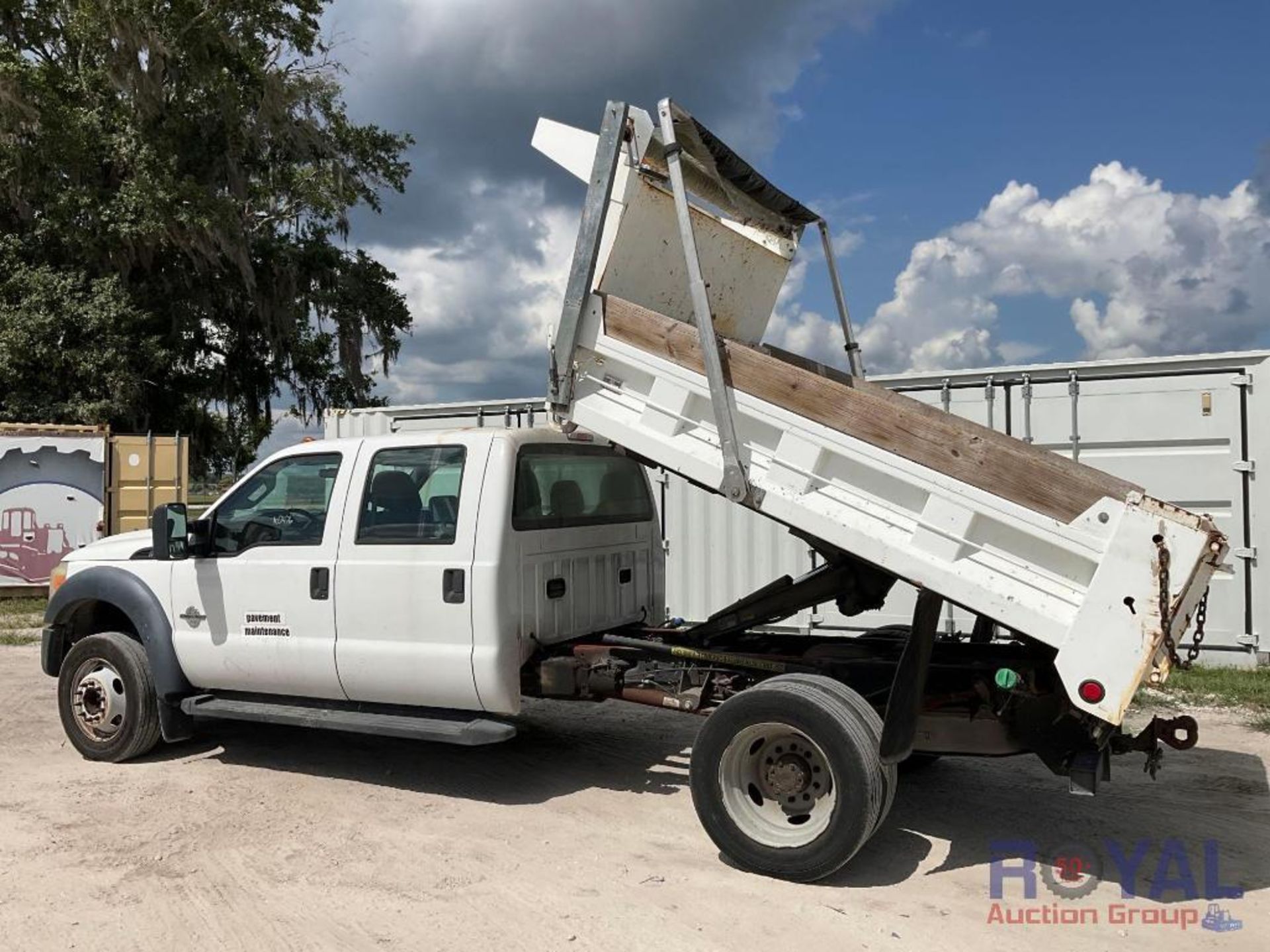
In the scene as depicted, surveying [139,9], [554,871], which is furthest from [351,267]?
[554,871]

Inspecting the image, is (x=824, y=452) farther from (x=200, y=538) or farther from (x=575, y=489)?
(x=200, y=538)

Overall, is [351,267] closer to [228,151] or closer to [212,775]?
[228,151]

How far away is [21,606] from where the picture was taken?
47.8 feet

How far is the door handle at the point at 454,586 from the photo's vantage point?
5.35m

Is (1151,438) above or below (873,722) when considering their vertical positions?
above

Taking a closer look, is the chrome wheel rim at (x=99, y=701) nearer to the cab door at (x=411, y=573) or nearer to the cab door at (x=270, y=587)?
the cab door at (x=270, y=587)

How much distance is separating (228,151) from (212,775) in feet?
62.1

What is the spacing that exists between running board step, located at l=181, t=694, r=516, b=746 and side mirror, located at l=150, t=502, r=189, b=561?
88 cm

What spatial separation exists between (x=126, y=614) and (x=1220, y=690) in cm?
779

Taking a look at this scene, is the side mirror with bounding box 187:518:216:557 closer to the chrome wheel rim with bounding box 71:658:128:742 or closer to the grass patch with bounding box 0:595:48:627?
the chrome wheel rim with bounding box 71:658:128:742

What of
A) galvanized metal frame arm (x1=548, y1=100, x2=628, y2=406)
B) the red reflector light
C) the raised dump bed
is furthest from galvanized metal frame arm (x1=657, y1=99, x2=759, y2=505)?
the red reflector light

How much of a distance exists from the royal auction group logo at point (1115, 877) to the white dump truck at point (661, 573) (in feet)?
1.61

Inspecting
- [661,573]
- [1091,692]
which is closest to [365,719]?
[661,573]

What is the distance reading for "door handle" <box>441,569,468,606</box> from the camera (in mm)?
5348
